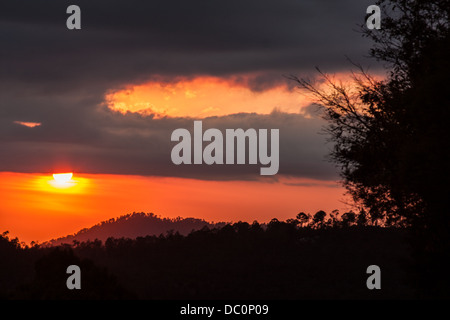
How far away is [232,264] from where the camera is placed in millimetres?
70875

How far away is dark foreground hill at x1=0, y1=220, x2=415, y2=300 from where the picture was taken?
30.3 m

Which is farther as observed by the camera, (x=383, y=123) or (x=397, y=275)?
(x=397, y=275)

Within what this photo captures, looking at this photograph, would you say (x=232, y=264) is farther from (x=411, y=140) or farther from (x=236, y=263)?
(x=411, y=140)

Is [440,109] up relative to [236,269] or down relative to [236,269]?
up

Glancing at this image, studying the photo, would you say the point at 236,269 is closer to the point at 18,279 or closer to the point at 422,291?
the point at 18,279

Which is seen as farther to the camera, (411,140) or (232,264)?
(232,264)

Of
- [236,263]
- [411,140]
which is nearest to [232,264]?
[236,263]

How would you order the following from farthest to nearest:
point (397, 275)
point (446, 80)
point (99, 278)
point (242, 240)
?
point (242, 240) < point (397, 275) < point (99, 278) < point (446, 80)

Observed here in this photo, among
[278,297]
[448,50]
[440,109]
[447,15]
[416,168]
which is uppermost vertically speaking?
[447,15]

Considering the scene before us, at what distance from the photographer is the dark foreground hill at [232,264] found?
3033 cm

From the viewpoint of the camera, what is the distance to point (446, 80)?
25.4m

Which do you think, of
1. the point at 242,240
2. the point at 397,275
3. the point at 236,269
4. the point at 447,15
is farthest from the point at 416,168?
the point at 242,240

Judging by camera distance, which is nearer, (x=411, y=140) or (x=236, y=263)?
(x=411, y=140)

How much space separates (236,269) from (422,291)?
37558 millimetres
